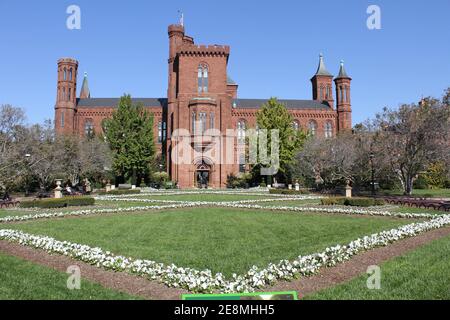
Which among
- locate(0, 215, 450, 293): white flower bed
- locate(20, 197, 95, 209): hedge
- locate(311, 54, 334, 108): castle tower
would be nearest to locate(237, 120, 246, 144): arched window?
locate(311, 54, 334, 108): castle tower

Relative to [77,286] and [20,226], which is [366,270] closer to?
[77,286]

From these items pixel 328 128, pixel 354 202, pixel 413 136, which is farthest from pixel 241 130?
pixel 354 202

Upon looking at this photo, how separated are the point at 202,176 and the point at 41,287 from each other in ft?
138

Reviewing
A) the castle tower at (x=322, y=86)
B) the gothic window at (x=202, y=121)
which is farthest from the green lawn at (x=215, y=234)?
the castle tower at (x=322, y=86)

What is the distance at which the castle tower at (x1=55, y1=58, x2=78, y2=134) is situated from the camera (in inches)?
2162

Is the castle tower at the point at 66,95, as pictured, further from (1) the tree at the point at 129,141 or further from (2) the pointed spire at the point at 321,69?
(2) the pointed spire at the point at 321,69

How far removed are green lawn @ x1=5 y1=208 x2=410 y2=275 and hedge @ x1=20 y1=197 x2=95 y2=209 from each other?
563cm

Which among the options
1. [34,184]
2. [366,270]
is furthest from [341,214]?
[34,184]

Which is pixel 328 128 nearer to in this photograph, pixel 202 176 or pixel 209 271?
pixel 202 176

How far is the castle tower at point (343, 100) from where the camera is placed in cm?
6044

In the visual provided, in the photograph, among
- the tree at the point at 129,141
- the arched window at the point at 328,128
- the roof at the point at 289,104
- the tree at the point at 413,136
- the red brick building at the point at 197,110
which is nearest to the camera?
the tree at the point at 413,136

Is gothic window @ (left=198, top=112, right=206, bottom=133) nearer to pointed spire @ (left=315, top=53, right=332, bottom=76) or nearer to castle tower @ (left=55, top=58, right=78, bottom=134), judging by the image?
castle tower @ (left=55, top=58, right=78, bottom=134)

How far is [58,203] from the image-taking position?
20.1m

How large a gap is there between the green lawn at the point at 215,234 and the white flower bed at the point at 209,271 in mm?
644
